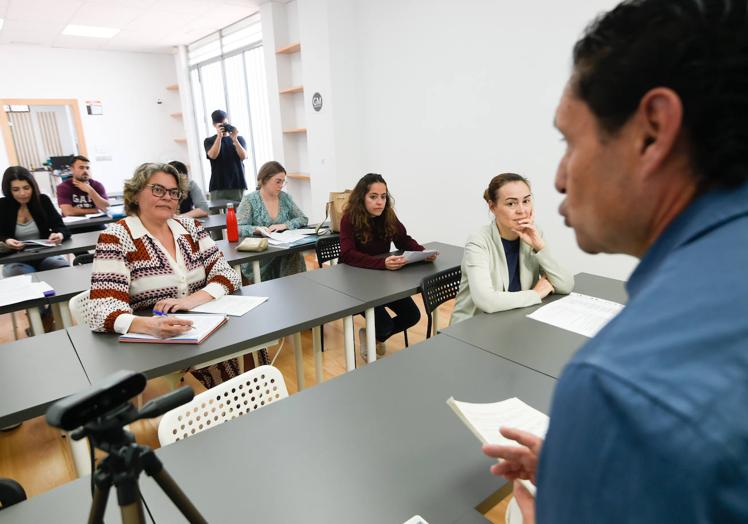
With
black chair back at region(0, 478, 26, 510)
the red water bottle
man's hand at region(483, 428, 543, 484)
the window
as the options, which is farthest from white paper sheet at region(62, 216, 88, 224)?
man's hand at region(483, 428, 543, 484)

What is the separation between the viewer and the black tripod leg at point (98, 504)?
61 centimetres

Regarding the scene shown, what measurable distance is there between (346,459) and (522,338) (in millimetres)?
848

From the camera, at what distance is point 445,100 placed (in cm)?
420

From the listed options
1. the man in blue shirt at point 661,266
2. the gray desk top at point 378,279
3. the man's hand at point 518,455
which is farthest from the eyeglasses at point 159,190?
the man in blue shirt at point 661,266

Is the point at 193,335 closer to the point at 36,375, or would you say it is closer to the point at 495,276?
the point at 36,375

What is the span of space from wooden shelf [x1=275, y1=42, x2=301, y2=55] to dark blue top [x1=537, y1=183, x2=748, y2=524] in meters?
5.99

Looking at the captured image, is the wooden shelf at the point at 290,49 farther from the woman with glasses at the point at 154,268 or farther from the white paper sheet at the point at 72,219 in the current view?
the woman with glasses at the point at 154,268

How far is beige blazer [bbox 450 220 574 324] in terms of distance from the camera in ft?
6.19

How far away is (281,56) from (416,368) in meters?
5.66

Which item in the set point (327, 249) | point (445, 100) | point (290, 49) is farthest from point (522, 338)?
point (290, 49)

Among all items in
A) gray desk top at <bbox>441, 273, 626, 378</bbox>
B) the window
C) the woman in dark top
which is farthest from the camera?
the window

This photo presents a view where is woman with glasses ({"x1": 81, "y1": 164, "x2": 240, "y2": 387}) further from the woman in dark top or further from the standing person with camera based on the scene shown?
the standing person with camera

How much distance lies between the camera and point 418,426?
1132 millimetres

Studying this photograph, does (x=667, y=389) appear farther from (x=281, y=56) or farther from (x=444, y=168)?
(x=281, y=56)
